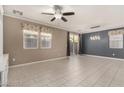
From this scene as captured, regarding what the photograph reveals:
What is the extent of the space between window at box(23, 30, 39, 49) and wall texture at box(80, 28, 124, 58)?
613 cm

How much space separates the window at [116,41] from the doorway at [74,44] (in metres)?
3.67

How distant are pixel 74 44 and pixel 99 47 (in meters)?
2.65

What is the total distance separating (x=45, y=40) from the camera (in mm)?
6898

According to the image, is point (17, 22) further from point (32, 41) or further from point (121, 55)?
point (121, 55)

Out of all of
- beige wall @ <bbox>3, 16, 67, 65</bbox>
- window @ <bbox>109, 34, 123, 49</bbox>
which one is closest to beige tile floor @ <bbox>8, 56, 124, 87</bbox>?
beige wall @ <bbox>3, 16, 67, 65</bbox>

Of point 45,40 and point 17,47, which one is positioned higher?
point 45,40

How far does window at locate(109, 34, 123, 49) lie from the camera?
301 inches

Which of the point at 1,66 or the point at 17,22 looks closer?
the point at 1,66

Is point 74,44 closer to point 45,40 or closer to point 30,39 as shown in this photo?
point 45,40

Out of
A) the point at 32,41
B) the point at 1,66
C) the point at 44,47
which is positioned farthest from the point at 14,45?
the point at 1,66

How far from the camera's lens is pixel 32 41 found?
6.04 m

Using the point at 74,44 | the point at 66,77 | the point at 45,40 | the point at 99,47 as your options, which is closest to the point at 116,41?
the point at 99,47

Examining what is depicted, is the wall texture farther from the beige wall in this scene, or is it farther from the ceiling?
the beige wall
